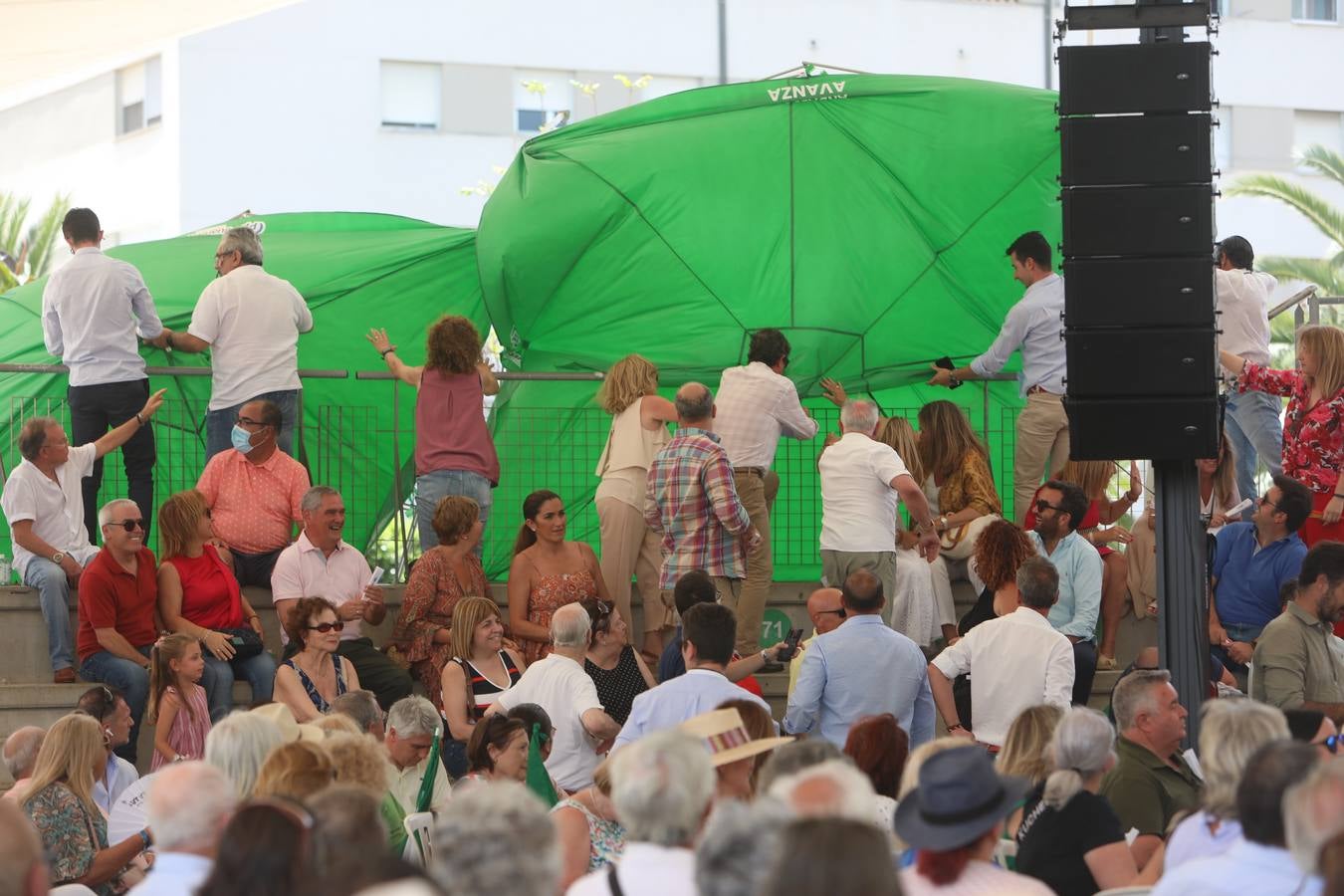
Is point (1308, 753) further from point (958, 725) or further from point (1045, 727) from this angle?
point (958, 725)

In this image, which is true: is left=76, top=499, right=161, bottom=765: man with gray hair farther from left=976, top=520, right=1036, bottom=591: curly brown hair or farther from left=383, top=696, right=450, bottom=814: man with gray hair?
left=976, top=520, right=1036, bottom=591: curly brown hair

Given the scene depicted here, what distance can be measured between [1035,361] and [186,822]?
7.25 m

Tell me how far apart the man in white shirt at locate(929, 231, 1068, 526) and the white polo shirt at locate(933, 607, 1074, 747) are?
2909mm

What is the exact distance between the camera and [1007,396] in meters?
12.7

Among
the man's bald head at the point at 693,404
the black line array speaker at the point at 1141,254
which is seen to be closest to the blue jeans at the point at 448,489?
the man's bald head at the point at 693,404

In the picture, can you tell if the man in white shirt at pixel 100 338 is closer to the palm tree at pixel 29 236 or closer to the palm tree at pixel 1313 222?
the palm tree at pixel 1313 222

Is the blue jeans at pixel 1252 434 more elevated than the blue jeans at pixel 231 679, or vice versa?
the blue jeans at pixel 1252 434

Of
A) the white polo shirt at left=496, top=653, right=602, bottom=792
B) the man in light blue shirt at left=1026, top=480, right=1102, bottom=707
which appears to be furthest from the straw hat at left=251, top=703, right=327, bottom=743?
the man in light blue shirt at left=1026, top=480, right=1102, bottom=707

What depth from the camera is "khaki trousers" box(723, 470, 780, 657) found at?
33.0 feet

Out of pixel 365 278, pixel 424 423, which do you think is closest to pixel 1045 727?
pixel 424 423

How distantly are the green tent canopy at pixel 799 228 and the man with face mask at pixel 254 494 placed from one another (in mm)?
2501

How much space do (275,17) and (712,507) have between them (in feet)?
73.3

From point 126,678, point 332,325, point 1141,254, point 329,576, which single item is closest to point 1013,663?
point 1141,254

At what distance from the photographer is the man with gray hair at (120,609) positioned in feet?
29.5
